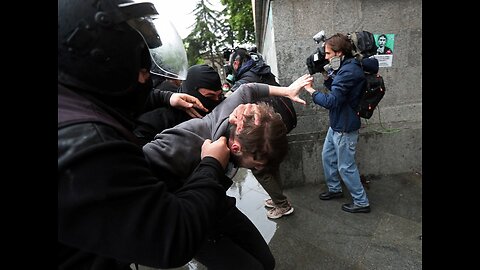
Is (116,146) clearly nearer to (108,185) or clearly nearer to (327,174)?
(108,185)

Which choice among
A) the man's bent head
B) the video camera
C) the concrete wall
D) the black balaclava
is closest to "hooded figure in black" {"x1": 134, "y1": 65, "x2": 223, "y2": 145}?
the black balaclava

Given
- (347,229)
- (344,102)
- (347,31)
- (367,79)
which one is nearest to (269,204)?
(347,229)

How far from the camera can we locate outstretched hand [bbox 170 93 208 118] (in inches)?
85.7

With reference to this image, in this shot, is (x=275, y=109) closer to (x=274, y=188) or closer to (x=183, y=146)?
(x=274, y=188)

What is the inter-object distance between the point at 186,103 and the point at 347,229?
213 cm

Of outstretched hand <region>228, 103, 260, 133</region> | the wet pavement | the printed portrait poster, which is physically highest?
the printed portrait poster

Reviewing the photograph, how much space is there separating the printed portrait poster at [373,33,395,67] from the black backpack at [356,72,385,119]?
107 centimetres

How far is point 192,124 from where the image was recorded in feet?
5.74

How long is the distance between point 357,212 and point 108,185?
10.2 ft

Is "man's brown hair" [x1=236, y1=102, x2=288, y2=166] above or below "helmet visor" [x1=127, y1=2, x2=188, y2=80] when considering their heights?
below

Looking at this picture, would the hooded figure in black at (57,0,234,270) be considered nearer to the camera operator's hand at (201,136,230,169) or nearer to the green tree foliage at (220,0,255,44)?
the camera operator's hand at (201,136,230,169)

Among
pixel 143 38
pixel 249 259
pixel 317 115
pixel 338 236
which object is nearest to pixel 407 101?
pixel 317 115
